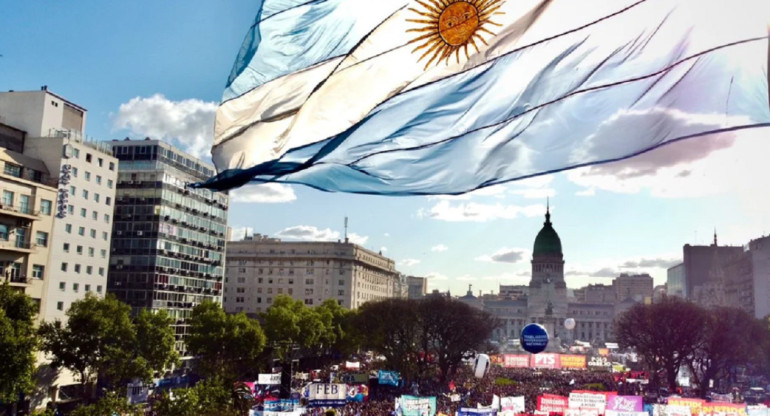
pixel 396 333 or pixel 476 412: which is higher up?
pixel 396 333

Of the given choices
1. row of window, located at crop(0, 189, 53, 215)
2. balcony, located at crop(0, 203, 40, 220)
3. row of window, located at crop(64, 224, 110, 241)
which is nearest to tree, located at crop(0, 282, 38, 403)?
balcony, located at crop(0, 203, 40, 220)

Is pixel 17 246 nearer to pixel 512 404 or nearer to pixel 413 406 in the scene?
pixel 413 406

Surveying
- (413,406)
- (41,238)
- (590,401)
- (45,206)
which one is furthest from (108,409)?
(45,206)

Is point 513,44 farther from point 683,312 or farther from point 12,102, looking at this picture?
point 683,312

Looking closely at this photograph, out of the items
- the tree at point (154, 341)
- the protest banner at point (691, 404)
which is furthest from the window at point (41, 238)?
the protest banner at point (691, 404)

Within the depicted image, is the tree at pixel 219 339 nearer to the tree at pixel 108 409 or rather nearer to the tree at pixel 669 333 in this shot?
the tree at pixel 108 409

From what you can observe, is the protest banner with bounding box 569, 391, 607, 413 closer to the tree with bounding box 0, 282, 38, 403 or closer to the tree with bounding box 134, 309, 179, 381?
the tree with bounding box 0, 282, 38, 403
